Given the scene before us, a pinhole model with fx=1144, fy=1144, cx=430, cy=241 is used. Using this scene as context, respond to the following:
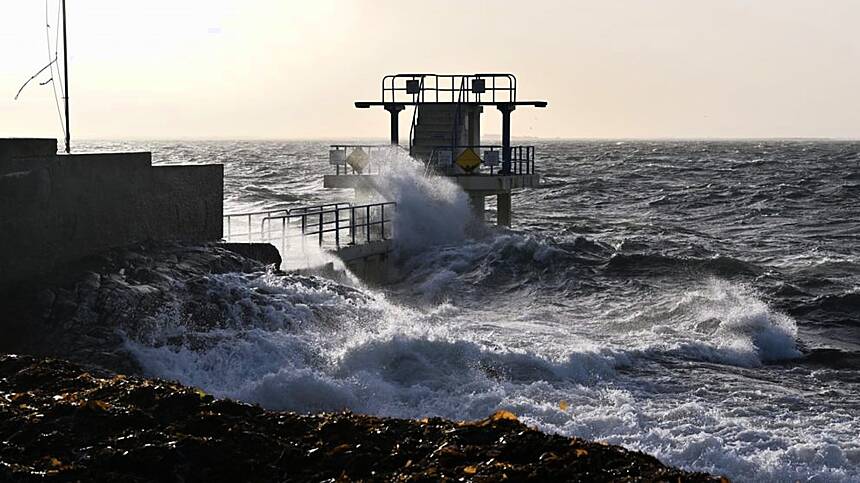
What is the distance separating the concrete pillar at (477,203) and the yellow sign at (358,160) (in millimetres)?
A: 2693

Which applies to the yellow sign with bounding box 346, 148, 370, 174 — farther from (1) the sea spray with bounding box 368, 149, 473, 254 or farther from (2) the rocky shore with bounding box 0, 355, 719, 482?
(2) the rocky shore with bounding box 0, 355, 719, 482

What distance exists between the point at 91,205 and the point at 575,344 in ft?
20.7

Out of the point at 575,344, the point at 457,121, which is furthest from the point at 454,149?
the point at 575,344

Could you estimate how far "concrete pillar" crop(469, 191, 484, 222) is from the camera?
27938mm

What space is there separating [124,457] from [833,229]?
1355 inches

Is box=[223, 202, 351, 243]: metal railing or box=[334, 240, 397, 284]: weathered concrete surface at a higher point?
box=[223, 202, 351, 243]: metal railing

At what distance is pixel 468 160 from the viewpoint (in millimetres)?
27562

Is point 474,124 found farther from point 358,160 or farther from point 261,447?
point 261,447

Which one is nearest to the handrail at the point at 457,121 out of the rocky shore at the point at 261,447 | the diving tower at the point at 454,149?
the diving tower at the point at 454,149

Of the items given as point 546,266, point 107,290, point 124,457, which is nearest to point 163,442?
point 124,457

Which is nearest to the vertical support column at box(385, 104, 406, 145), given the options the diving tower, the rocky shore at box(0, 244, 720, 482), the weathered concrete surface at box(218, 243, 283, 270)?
the diving tower

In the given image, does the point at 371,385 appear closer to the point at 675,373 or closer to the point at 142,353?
the point at 142,353

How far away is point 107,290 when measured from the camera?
12.7 m

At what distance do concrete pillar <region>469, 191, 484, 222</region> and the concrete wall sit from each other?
11.7m
